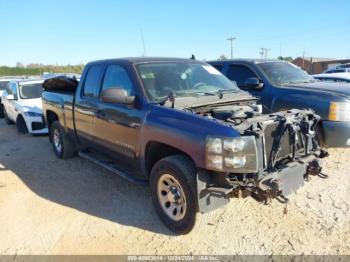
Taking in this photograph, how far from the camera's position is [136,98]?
4.06 meters

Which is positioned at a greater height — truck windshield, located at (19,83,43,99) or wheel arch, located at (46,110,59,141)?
truck windshield, located at (19,83,43,99)

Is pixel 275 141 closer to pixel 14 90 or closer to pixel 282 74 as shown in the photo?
pixel 282 74

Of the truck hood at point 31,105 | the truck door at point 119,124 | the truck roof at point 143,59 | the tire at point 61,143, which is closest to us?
the truck door at point 119,124

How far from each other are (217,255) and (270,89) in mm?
3953

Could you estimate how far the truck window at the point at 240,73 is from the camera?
6.96 m

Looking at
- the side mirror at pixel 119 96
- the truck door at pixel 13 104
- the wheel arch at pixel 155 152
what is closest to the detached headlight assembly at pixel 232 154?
the wheel arch at pixel 155 152

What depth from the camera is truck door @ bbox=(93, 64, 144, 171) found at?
414cm

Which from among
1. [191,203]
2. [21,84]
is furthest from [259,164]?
[21,84]

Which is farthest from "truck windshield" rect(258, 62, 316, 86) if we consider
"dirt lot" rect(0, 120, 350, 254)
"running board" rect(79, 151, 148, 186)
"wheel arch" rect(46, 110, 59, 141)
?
"wheel arch" rect(46, 110, 59, 141)

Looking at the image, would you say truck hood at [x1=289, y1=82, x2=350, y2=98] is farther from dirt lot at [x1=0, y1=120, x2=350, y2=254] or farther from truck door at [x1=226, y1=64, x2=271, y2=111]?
dirt lot at [x1=0, y1=120, x2=350, y2=254]

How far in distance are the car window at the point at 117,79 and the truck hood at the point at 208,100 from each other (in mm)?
707

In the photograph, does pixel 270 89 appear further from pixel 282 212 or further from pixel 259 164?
pixel 259 164

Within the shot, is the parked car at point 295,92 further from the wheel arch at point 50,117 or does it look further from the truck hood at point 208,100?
the wheel arch at point 50,117

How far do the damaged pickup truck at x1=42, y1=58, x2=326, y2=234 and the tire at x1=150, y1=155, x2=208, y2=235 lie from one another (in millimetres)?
11
